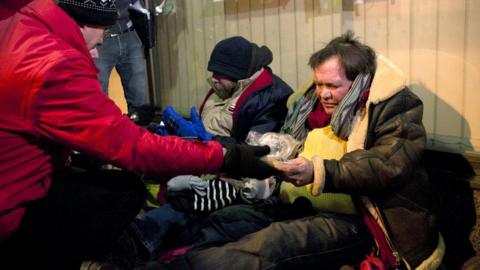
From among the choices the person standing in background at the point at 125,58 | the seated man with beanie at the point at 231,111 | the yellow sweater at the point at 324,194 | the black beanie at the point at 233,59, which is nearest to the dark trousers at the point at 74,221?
the seated man with beanie at the point at 231,111

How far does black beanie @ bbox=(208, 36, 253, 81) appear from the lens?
9.48 ft

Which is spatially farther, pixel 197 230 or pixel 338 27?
pixel 338 27

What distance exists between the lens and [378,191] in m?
1.96

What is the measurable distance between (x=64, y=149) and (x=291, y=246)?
3.09 ft

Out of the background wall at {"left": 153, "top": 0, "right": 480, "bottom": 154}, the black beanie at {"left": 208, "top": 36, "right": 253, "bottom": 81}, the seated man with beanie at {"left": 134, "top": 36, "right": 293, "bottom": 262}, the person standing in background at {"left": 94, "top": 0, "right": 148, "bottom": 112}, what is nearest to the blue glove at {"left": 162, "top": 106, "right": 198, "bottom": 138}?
the seated man with beanie at {"left": 134, "top": 36, "right": 293, "bottom": 262}

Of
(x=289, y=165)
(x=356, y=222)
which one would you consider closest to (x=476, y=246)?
(x=356, y=222)

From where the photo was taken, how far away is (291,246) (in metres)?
1.94

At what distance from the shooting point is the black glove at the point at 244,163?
179 cm

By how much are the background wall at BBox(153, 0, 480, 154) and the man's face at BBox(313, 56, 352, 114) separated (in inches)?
24.5

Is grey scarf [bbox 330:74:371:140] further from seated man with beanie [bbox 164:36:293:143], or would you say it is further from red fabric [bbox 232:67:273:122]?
red fabric [bbox 232:67:273:122]

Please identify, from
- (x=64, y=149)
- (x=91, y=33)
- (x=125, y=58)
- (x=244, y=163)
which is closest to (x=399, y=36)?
(x=244, y=163)

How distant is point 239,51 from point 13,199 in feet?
5.55

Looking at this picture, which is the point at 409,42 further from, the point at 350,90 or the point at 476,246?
the point at 476,246

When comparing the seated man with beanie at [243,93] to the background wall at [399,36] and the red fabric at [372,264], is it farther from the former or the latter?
the red fabric at [372,264]
